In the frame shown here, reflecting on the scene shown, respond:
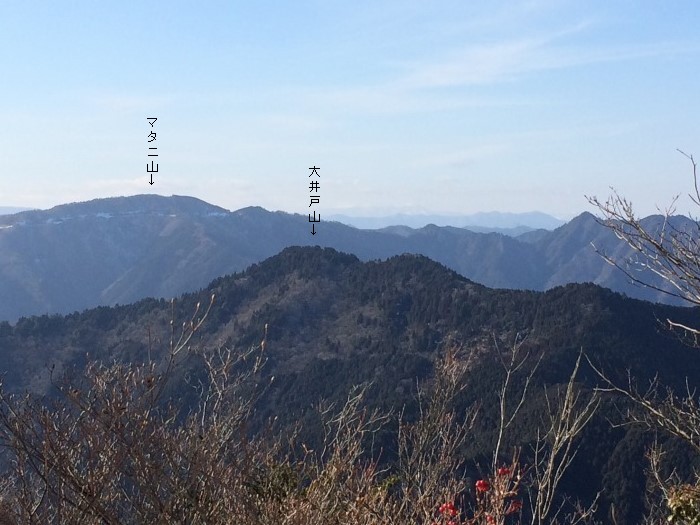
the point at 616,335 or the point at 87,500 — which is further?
the point at 616,335

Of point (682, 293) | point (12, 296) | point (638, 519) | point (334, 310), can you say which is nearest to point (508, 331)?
point (334, 310)

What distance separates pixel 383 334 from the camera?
2726 inches

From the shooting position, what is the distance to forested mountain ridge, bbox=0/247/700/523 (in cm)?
5075

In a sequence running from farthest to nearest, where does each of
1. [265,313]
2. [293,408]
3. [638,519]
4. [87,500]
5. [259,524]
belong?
1. [265,313]
2. [293,408]
3. [638,519]
4. [259,524]
5. [87,500]

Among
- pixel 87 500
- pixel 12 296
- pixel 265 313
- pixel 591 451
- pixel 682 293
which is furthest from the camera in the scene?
pixel 12 296

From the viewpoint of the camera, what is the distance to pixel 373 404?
5281cm

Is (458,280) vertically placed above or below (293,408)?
above

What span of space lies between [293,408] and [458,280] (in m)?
24.8

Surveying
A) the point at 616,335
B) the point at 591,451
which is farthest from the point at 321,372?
the point at 591,451

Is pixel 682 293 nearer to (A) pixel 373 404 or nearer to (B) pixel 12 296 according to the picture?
(A) pixel 373 404

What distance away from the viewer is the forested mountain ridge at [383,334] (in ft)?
167

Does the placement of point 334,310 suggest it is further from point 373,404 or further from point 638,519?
point 638,519

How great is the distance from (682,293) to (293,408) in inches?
2095

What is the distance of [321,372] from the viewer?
63.3m
